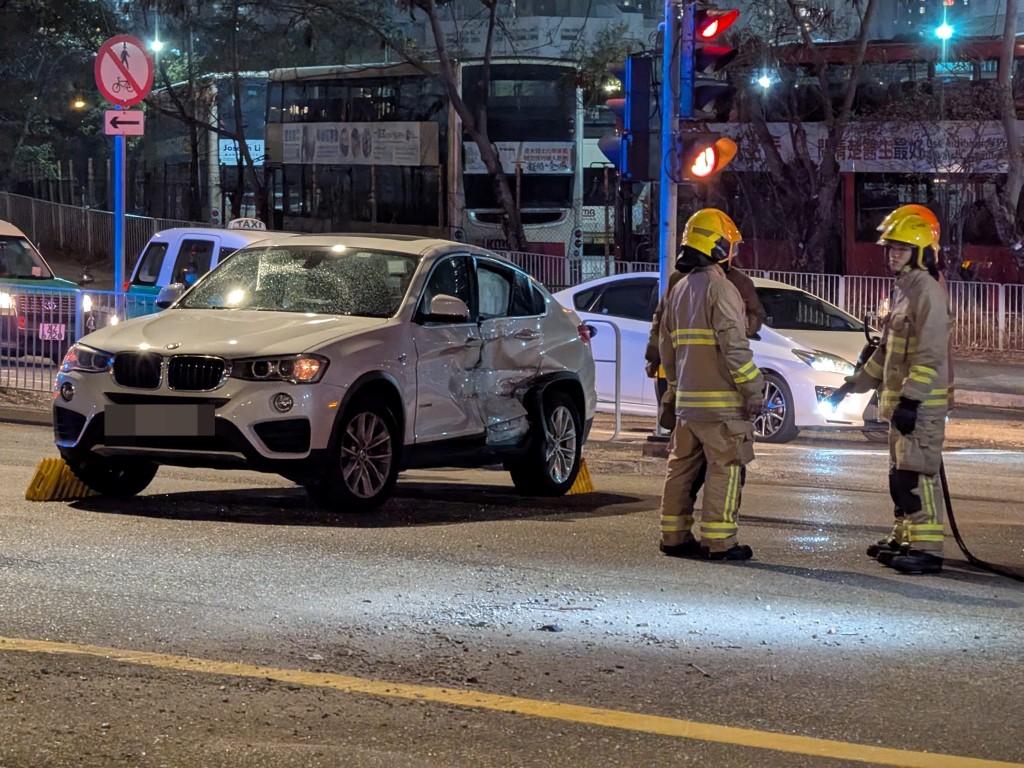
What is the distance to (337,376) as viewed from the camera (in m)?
8.30

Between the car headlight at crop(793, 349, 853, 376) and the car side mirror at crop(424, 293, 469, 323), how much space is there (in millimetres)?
6163

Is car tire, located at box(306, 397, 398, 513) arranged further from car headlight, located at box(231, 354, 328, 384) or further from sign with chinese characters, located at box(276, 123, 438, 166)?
sign with chinese characters, located at box(276, 123, 438, 166)

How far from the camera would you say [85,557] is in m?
7.23

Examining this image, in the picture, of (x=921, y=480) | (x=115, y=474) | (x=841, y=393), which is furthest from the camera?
(x=115, y=474)

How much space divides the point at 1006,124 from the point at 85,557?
21499mm

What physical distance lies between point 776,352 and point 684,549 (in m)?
7.05

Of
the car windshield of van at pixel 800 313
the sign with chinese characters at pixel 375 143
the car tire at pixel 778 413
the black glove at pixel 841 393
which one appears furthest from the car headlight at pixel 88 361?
the sign with chinese characters at pixel 375 143

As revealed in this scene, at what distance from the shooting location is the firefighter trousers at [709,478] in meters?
7.52

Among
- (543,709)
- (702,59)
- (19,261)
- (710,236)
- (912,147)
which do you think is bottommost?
(543,709)

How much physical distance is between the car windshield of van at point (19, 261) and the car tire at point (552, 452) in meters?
11.6

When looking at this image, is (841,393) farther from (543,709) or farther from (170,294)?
(170,294)

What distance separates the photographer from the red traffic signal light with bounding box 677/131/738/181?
12.2 metres

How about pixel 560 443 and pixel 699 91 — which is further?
pixel 699 91

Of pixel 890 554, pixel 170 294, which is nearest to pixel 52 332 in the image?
pixel 170 294
